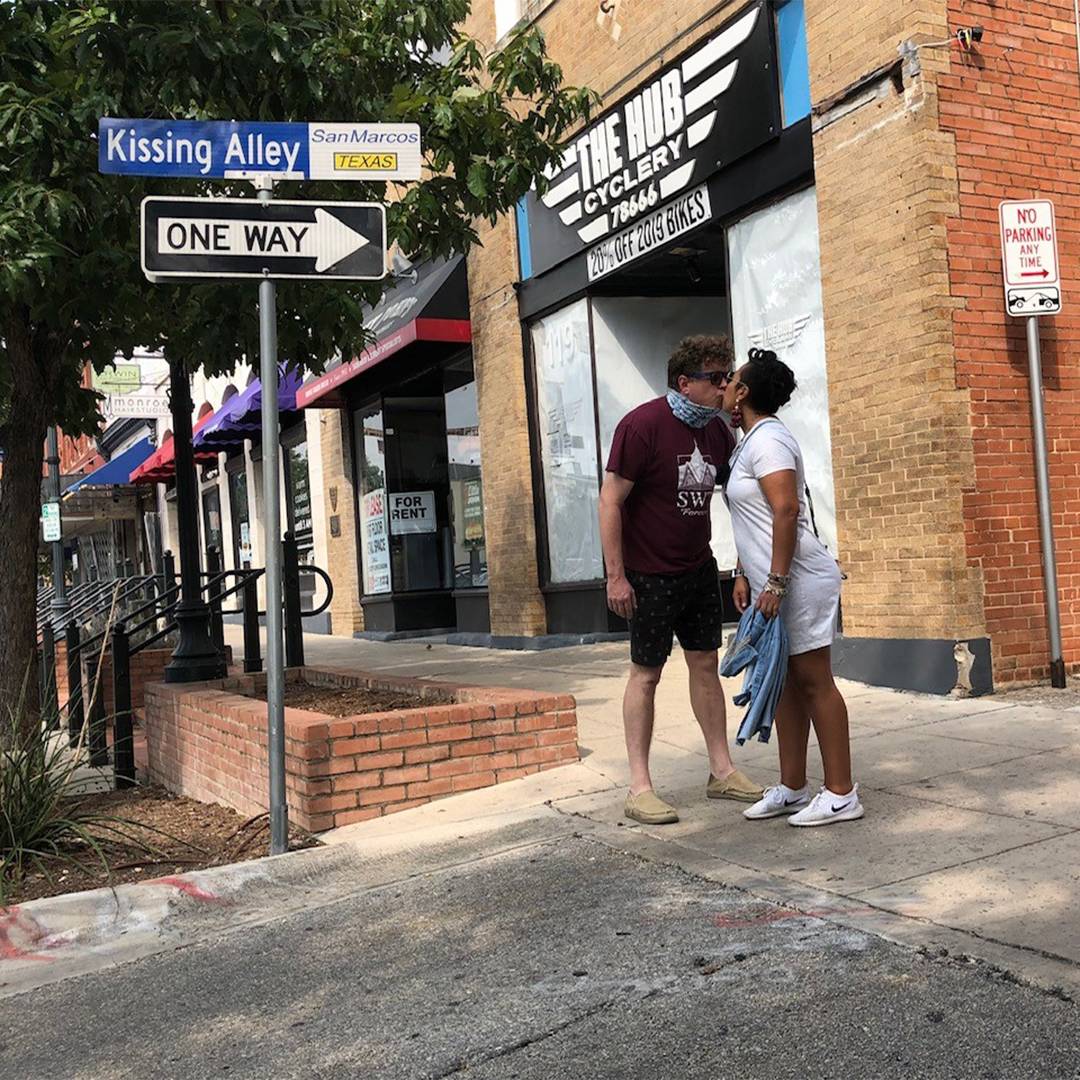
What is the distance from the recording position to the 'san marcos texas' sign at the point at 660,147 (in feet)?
28.7

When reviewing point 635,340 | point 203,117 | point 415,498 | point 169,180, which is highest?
point 203,117

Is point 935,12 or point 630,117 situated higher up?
point 630,117

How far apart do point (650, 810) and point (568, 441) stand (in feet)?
24.7

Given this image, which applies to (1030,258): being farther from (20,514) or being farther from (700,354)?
(20,514)

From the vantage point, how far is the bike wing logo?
29.9ft

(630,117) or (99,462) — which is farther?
(99,462)

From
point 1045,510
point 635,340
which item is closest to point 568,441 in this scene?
point 635,340

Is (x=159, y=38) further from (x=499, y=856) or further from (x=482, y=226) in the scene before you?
(x=482, y=226)

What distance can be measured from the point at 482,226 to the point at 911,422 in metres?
7.07

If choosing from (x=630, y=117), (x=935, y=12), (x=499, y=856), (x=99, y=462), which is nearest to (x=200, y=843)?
(x=499, y=856)

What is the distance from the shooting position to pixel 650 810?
485cm

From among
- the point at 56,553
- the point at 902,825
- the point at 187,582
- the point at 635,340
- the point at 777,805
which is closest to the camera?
the point at 902,825

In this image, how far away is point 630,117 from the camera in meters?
10.4

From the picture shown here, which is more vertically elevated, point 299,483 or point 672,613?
point 299,483
